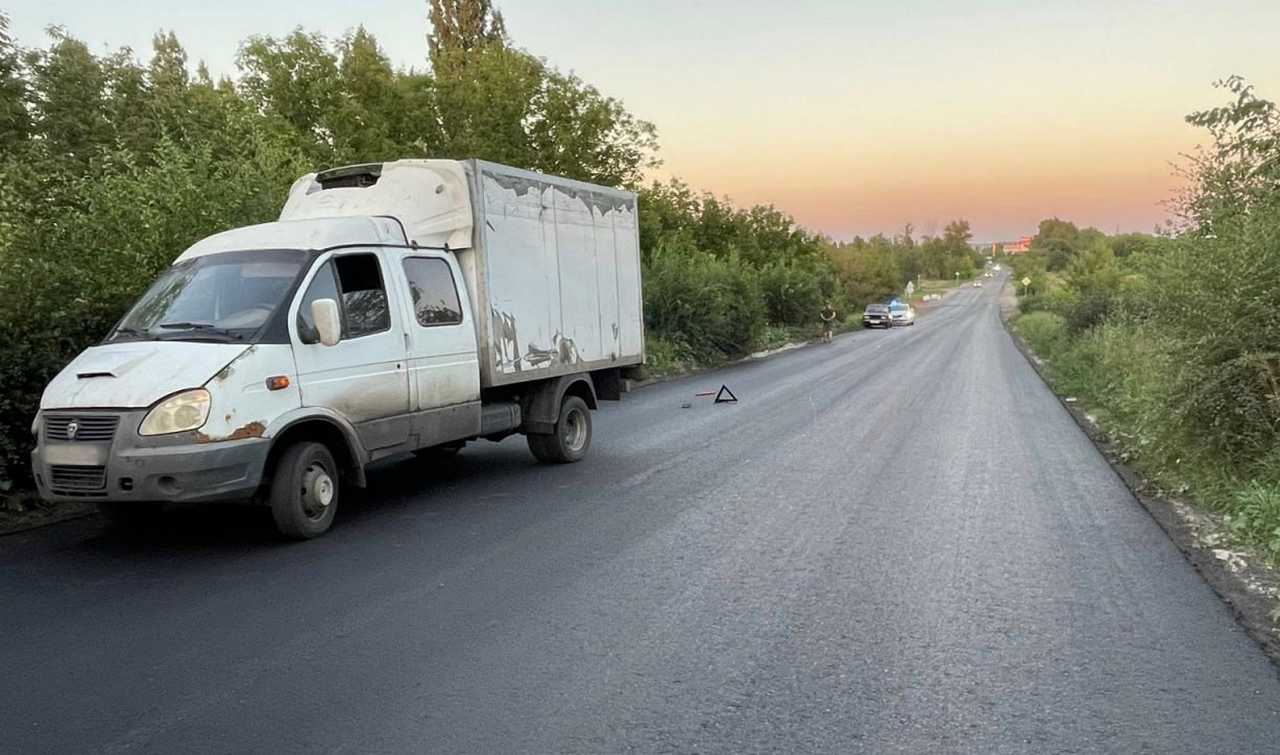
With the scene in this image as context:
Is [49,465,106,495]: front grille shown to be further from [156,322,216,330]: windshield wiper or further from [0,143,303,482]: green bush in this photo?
[0,143,303,482]: green bush

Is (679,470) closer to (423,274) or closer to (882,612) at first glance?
(423,274)

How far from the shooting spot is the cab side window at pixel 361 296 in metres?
7.53

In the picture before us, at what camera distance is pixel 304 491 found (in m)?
7.07

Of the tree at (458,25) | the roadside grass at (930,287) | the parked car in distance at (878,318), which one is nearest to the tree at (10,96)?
the tree at (458,25)

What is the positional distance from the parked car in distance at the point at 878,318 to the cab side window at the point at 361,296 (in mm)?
56812

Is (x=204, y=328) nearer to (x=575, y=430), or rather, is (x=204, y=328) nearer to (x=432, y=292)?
(x=432, y=292)

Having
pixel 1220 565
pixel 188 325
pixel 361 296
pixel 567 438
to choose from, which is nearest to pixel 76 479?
pixel 188 325

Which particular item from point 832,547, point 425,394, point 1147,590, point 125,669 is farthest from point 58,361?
point 1147,590

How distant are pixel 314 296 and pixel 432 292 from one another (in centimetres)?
128

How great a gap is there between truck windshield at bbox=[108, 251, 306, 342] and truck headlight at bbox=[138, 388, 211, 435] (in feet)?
2.01

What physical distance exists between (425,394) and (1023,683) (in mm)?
5359

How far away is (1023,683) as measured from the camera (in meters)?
4.34

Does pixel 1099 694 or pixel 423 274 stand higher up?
pixel 423 274

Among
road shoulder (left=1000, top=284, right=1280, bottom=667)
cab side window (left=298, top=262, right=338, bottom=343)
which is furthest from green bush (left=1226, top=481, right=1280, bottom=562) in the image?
cab side window (left=298, top=262, right=338, bottom=343)
